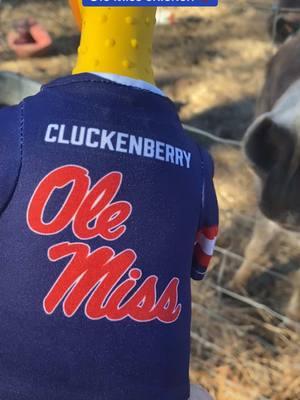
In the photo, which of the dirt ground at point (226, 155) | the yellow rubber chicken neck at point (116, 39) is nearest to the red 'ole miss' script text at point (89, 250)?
the yellow rubber chicken neck at point (116, 39)

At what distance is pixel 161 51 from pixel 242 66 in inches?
18.5

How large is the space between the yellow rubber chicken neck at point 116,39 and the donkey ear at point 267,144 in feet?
2.23

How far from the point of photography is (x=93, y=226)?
774 millimetres

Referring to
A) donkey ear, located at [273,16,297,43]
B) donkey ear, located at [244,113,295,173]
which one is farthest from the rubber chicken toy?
donkey ear, located at [273,16,297,43]

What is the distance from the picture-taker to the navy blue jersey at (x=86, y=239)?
763 millimetres

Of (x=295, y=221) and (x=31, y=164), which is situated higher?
(x=31, y=164)

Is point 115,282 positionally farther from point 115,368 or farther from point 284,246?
point 284,246

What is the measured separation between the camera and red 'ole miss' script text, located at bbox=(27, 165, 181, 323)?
0.76 metres

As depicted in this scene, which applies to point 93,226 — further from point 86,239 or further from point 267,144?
point 267,144

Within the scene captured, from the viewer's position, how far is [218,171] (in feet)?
9.03

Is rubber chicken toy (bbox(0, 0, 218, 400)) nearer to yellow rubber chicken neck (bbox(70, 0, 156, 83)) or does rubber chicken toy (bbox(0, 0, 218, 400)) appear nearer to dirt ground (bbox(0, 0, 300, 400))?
yellow rubber chicken neck (bbox(70, 0, 156, 83))

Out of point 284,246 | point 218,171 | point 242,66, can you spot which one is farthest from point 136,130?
point 242,66

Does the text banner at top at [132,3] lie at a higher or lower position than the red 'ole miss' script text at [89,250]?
higher

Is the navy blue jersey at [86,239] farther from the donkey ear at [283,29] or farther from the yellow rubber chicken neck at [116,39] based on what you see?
the donkey ear at [283,29]
